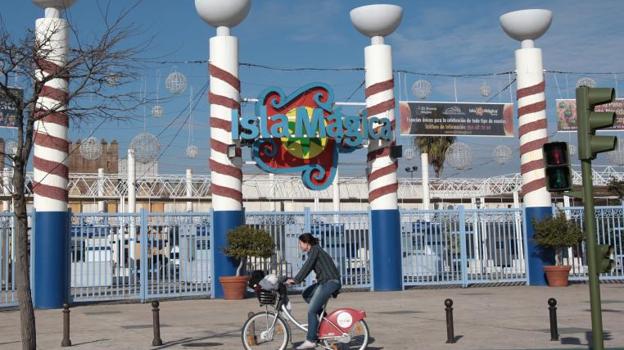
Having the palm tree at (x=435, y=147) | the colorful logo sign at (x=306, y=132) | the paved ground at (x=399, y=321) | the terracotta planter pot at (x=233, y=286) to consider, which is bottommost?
the paved ground at (x=399, y=321)

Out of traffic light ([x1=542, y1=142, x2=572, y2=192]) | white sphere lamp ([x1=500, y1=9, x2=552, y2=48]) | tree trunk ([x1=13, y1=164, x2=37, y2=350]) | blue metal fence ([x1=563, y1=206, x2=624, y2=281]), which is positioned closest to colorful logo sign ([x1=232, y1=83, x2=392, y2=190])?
white sphere lamp ([x1=500, y1=9, x2=552, y2=48])

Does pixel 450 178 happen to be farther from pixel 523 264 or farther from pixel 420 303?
pixel 420 303

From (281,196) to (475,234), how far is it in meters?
25.7

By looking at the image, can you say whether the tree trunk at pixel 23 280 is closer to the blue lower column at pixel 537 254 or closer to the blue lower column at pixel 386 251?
the blue lower column at pixel 386 251

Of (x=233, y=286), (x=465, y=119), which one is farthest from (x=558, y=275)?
(x=233, y=286)

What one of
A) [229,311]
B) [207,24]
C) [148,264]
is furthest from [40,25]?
[229,311]

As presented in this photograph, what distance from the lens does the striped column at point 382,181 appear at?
23.6 meters

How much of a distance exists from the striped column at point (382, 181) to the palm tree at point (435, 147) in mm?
24637

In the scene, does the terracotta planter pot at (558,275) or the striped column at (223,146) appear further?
the terracotta planter pot at (558,275)

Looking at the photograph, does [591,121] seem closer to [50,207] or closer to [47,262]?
[50,207]

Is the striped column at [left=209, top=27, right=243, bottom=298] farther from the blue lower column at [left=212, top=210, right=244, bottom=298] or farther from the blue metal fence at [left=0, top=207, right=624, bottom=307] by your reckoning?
the blue metal fence at [left=0, top=207, right=624, bottom=307]

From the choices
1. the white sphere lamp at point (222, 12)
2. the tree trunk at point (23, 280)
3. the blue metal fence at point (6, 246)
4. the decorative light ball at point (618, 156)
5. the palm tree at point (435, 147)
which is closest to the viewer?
the tree trunk at point (23, 280)

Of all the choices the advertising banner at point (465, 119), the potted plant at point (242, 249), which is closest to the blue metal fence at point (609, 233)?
the advertising banner at point (465, 119)

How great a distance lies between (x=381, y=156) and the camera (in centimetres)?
2400
